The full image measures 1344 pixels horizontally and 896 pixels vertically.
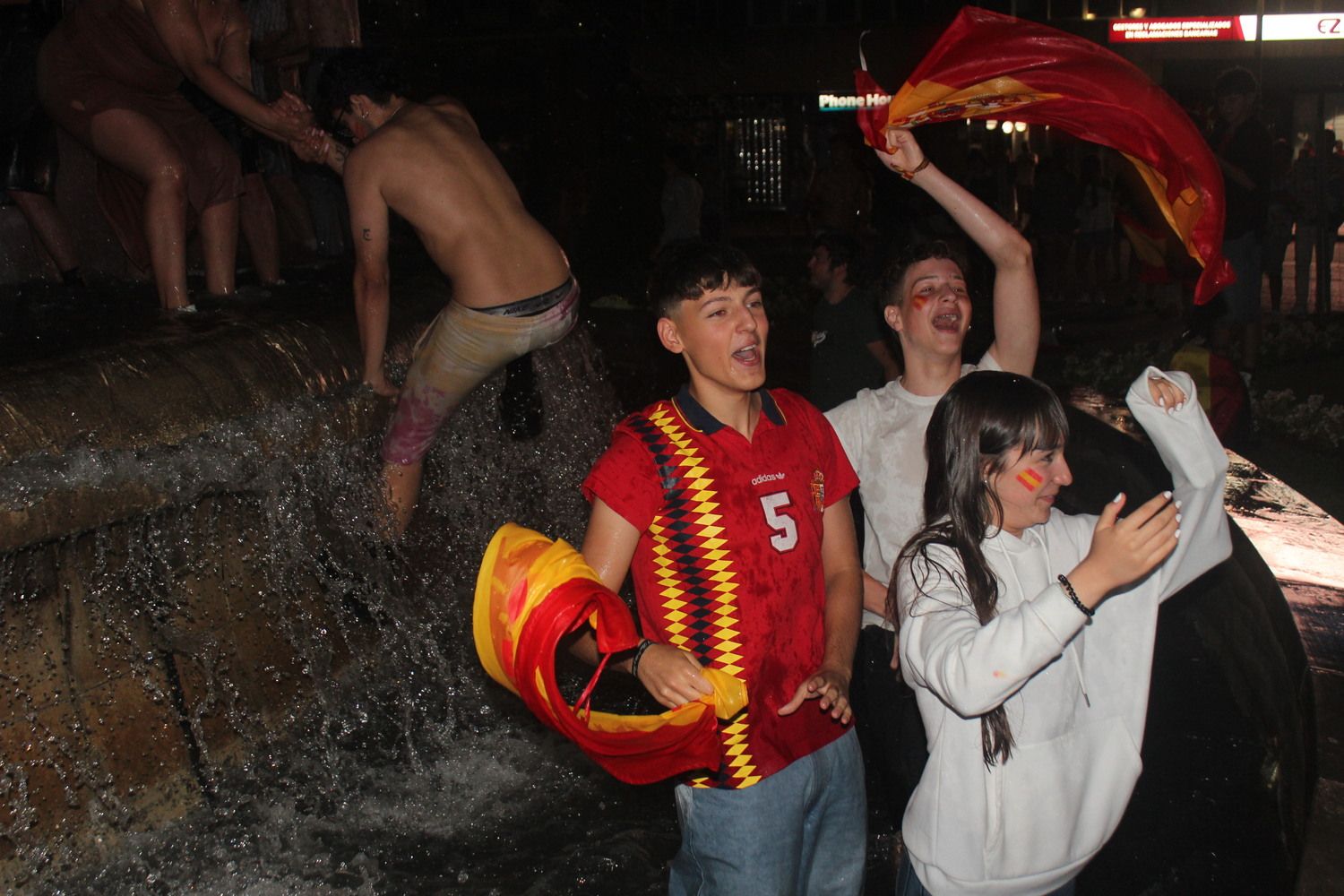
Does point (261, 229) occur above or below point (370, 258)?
above

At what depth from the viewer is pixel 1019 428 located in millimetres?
2512

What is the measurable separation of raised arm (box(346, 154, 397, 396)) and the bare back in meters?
0.03

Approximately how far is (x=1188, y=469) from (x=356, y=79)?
3.70 m

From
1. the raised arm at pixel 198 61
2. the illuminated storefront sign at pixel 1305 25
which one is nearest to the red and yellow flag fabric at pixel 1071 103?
the raised arm at pixel 198 61

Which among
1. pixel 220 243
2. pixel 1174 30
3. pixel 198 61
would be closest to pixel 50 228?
pixel 220 243

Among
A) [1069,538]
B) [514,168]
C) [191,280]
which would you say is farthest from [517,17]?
[1069,538]

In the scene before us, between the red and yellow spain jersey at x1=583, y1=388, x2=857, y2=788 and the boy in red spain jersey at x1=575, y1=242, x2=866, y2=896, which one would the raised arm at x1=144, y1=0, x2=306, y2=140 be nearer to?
the boy in red spain jersey at x1=575, y1=242, x2=866, y2=896

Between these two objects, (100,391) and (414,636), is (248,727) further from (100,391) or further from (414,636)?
(100,391)

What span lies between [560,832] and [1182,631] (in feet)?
8.23

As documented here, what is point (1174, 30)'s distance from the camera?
25.3 meters

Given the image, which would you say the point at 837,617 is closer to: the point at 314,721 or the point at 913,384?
the point at 913,384

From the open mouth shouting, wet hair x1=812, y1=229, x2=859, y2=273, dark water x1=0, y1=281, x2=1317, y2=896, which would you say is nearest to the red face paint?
the open mouth shouting

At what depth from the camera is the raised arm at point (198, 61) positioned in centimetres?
524

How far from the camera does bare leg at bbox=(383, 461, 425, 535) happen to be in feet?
16.8
